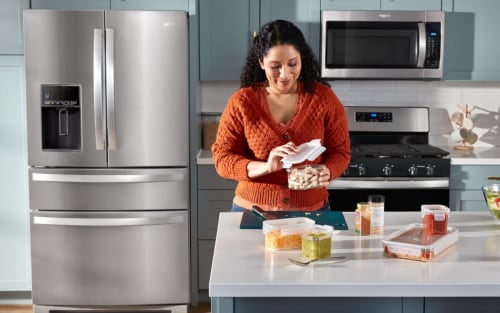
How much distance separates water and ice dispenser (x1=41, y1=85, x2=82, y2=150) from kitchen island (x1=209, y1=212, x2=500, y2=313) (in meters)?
2.01

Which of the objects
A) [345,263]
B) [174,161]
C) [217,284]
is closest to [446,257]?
[345,263]

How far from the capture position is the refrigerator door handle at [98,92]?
3.65 metres

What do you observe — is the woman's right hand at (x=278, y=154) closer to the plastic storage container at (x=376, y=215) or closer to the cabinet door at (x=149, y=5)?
the plastic storage container at (x=376, y=215)

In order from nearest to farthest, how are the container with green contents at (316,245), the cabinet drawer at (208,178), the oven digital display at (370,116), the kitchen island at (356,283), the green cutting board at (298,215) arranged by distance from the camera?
1. the kitchen island at (356,283)
2. the container with green contents at (316,245)
3. the green cutting board at (298,215)
4. the cabinet drawer at (208,178)
5. the oven digital display at (370,116)

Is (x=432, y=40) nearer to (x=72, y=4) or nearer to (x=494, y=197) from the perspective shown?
(x=494, y=197)

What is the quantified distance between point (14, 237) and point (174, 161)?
1.11 m

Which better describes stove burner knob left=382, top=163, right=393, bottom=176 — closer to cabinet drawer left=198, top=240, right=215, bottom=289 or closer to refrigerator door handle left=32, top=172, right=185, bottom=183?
cabinet drawer left=198, top=240, right=215, bottom=289

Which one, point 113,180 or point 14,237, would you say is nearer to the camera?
point 113,180

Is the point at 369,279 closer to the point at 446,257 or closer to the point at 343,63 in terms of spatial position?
the point at 446,257

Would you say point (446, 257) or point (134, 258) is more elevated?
point (446, 257)

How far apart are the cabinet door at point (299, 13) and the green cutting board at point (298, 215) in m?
2.01

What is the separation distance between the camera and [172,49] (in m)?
3.73

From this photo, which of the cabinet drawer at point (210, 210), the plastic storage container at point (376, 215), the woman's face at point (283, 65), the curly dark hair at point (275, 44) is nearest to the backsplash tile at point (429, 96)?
the cabinet drawer at point (210, 210)

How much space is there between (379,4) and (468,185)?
1.23 m
